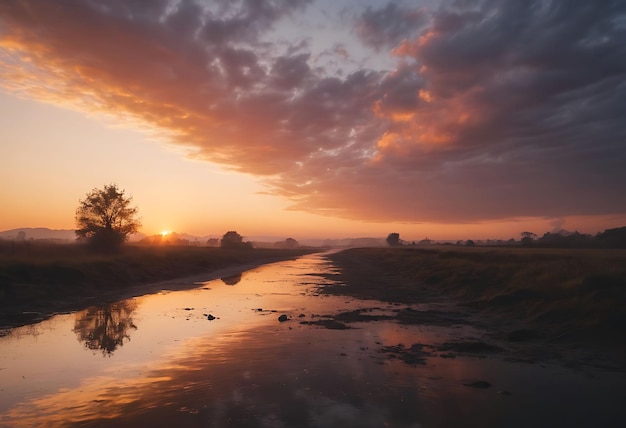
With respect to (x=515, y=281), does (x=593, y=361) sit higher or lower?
lower

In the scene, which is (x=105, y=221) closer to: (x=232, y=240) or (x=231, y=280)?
(x=231, y=280)

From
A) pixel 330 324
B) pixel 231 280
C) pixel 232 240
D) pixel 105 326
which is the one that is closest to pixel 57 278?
pixel 105 326

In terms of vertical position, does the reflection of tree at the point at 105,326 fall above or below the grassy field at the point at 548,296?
below

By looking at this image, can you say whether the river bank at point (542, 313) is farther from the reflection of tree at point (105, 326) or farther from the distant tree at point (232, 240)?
the distant tree at point (232, 240)

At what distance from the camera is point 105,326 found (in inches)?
779

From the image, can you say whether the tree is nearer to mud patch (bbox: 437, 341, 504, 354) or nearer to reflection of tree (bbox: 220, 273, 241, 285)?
reflection of tree (bbox: 220, 273, 241, 285)

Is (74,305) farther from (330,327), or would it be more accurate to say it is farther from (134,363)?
(330,327)

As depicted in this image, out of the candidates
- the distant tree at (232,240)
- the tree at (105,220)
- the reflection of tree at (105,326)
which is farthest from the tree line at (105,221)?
the distant tree at (232,240)

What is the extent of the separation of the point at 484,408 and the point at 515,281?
63.8 ft

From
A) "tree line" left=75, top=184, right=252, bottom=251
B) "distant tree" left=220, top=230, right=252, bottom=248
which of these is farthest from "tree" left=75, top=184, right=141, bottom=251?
"distant tree" left=220, top=230, right=252, bottom=248

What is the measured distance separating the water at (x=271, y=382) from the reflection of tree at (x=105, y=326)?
119mm

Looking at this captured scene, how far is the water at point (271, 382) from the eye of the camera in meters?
8.92

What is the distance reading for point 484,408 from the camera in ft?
31.1

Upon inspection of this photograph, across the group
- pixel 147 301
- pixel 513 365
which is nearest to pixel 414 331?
pixel 513 365
